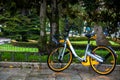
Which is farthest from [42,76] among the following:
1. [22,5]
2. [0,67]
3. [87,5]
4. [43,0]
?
[22,5]

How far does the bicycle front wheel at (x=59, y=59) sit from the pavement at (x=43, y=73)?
0.52 ft

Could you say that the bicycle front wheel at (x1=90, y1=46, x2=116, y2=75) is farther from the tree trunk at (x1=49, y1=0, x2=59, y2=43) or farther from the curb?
the tree trunk at (x1=49, y1=0, x2=59, y2=43)

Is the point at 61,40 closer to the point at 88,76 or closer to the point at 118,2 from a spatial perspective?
the point at 88,76

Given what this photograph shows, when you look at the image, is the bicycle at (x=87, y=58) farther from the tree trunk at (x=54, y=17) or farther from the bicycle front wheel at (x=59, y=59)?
the tree trunk at (x=54, y=17)

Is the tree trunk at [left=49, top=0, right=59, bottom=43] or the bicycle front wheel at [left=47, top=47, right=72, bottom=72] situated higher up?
the tree trunk at [left=49, top=0, right=59, bottom=43]

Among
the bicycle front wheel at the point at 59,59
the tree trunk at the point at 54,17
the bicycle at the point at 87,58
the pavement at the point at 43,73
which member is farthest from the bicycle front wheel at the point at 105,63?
the tree trunk at the point at 54,17

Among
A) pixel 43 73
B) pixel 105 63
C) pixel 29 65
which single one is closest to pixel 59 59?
pixel 43 73

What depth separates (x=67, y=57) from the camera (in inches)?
388

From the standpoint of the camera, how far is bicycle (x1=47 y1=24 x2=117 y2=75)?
30.2ft

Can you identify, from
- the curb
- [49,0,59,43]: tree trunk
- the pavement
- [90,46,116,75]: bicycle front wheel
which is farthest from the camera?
[49,0,59,43]: tree trunk

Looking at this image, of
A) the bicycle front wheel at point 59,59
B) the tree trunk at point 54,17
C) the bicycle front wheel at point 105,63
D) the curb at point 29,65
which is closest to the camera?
the bicycle front wheel at point 105,63

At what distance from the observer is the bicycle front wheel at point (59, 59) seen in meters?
9.67

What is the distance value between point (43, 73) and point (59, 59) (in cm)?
72

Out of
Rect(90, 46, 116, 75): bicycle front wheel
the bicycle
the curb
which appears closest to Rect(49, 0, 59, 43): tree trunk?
the curb
